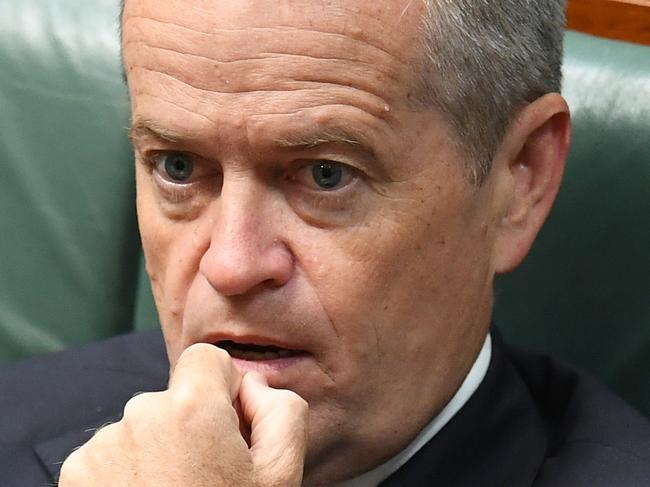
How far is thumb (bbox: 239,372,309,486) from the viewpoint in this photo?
114 cm

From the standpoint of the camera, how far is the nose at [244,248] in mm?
1222

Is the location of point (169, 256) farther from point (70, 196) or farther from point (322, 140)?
point (70, 196)

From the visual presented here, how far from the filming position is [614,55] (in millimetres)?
1724

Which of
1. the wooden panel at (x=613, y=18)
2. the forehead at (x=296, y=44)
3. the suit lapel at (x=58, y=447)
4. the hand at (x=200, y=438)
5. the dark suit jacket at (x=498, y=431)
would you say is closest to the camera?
the hand at (x=200, y=438)

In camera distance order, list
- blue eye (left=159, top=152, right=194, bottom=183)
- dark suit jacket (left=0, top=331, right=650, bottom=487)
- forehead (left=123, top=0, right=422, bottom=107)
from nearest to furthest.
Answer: forehead (left=123, top=0, right=422, bottom=107)
blue eye (left=159, top=152, right=194, bottom=183)
dark suit jacket (left=0, top=331, right=650, bottom=487)

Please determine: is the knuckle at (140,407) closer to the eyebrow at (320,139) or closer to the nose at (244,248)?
the nose at (244,248)

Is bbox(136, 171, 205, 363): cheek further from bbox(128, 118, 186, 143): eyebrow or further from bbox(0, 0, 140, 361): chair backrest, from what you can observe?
bbox(0, 0, 140, 361): chair backrest

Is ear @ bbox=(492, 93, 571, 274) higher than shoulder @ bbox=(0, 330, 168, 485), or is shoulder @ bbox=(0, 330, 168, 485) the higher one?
ear @ bbox=(492, 93, 571, 274)

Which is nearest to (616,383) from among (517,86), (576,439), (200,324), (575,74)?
(576,439)

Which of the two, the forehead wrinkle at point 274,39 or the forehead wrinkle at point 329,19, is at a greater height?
the forehead wrinkle at point 329,19

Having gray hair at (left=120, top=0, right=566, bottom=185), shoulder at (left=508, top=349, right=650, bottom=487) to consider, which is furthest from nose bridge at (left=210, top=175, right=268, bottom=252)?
shoulder at (left=508, top=349, right=650, bottom=487)

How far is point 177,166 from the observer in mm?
1336

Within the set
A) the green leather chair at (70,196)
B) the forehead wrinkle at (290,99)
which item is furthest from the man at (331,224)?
the green leather chair at (70,196)

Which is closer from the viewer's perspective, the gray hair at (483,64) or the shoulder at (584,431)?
the gray hair at (483,64)
